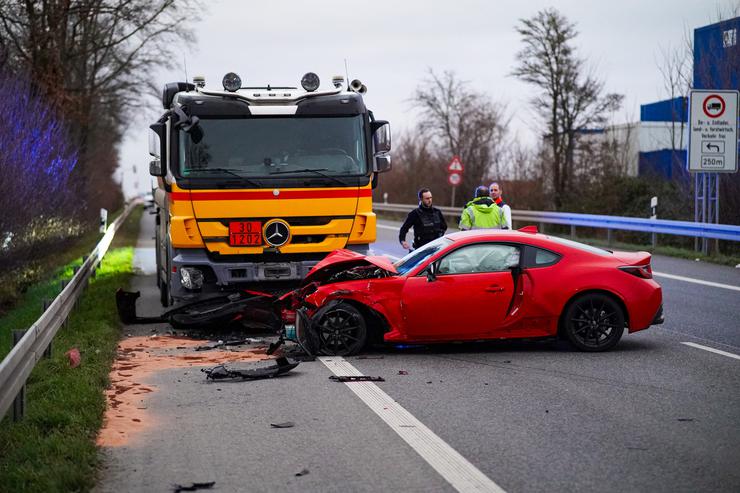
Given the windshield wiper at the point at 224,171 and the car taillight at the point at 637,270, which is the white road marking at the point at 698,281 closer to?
the car taillight at the point at 637,270

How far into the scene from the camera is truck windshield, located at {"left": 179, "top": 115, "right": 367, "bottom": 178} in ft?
44.0

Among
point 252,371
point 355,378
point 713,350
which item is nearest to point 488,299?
point 355,378

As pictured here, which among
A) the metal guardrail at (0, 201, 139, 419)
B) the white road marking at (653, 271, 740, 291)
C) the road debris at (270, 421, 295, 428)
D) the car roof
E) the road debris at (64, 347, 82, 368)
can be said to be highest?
the car roof

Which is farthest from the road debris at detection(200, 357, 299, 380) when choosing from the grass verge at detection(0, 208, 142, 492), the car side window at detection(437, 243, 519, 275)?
the car side window at detection(437, 243, 519, 275)

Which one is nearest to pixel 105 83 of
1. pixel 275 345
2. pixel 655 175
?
pixel 655 175

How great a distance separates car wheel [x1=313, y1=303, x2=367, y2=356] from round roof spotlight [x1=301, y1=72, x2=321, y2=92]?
13.1ft

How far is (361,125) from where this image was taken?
13.8 m

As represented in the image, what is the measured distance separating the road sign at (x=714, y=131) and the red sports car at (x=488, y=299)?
43.5ft

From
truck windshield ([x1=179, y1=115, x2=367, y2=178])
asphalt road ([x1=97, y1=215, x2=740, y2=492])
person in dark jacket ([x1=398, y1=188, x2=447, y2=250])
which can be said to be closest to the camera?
asphalt road ([x1=97, y1=215, x2=740, y2=492])

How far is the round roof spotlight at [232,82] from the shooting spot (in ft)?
45.4

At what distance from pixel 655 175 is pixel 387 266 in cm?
2733

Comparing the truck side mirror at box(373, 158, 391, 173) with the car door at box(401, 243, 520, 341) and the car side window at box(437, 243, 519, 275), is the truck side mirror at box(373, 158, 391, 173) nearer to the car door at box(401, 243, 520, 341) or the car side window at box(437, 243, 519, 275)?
the car side window at box(437, 243, 519, 275)

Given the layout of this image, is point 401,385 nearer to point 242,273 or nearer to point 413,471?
point 413,471

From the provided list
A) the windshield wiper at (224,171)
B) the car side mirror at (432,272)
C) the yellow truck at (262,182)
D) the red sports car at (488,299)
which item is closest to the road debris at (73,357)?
the red sports car at (488,299)
